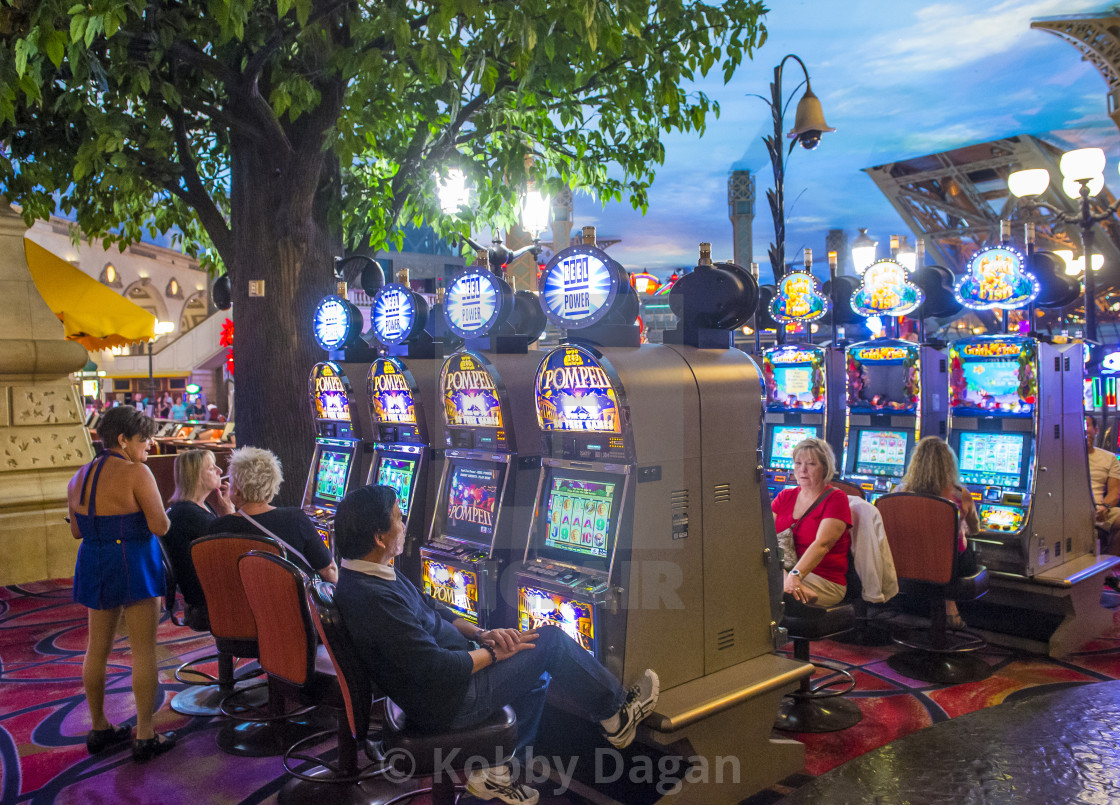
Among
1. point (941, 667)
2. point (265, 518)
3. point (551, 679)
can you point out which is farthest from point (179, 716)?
point (941, 667)

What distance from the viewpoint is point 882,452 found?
22.4 feet

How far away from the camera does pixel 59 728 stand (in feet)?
15.0

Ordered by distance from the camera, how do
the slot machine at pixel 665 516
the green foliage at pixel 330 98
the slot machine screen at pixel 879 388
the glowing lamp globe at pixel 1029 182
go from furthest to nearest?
1. the glowing lamp globe at pixel 1029 182
2. the slot machine screen at pixel 879 388
3. the green foliage at pixel 330 98
4. the slot machine at pixel 665 516

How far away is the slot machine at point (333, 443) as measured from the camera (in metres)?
5.71

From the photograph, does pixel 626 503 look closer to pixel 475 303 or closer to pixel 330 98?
pixel 475 303

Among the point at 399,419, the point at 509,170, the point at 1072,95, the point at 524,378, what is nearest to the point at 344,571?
the point at 524,378

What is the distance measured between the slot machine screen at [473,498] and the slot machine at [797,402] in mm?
3403

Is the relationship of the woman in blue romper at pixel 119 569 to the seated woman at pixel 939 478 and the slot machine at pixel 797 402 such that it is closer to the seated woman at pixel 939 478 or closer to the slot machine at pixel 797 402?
the seated woman at pixel 939 478

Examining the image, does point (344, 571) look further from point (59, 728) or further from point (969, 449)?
point (969, 449)

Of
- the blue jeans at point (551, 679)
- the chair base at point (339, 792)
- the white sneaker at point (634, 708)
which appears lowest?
the chair base at point (339, 792)

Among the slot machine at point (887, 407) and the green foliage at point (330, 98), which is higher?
the green foliage at point (330, 98)

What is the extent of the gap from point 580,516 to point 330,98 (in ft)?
13.6

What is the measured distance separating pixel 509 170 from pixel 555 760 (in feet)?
A: 15.3

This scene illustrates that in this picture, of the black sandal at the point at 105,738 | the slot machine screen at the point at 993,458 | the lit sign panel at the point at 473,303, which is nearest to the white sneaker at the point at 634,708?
the lit sign panel at the point at 473,303
